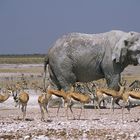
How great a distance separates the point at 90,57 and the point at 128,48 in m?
1.73

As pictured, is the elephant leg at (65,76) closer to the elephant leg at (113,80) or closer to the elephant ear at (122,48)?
the elephant leg at (113,80)

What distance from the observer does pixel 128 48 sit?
993 inches

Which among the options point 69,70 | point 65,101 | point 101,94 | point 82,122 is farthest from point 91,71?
point 82,122

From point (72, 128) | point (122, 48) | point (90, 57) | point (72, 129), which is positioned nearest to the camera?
point (72, 129)

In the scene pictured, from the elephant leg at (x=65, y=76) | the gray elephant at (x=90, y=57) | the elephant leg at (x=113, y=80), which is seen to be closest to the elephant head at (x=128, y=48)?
the gray elephant at (x=90, y=57)

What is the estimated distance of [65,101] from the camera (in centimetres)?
1931

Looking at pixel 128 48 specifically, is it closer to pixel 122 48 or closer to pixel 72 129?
pixel 122 48

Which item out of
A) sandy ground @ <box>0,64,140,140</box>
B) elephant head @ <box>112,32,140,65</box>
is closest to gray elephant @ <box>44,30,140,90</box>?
elephant head @ <box>112,32,140,65</box>

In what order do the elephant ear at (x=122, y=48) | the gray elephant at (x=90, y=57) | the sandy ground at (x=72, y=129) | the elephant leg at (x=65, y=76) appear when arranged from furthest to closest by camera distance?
1. the elephant leg at (x=65, y=76)
2. the gray elephant at (x=90, y=57)
3. the elephant ear at (x=122, y=48)
4. the sandy ground at (x=72, y=129)

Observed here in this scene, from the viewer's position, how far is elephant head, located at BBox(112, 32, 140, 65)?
25.0 metres

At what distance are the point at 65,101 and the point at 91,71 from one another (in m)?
6.53

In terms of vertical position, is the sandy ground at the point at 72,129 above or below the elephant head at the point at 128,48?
below

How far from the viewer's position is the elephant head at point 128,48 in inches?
986

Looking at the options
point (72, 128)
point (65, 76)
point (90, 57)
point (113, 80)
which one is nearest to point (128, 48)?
point (113, 80)
